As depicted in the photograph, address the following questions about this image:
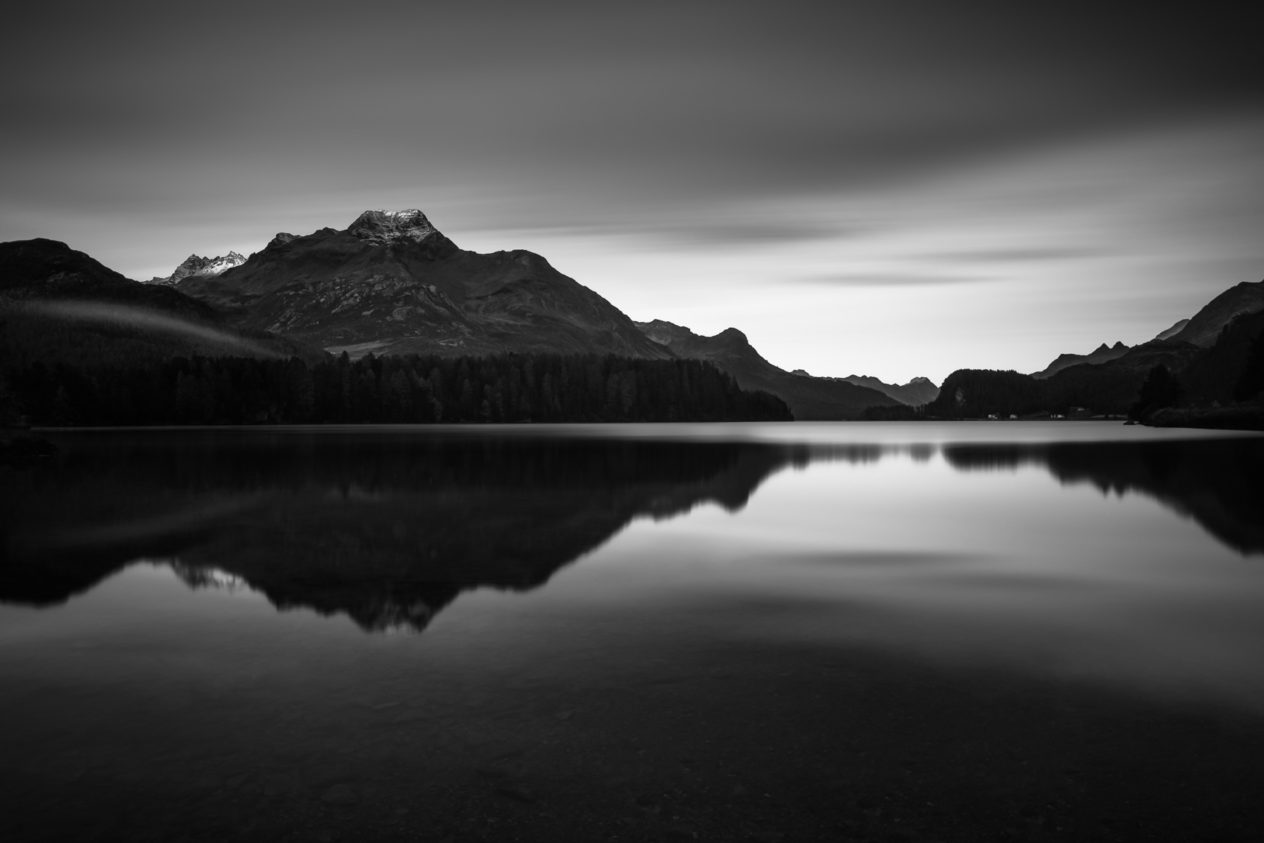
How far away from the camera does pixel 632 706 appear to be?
12594 millimetres

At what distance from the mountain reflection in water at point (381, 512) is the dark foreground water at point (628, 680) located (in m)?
0.28

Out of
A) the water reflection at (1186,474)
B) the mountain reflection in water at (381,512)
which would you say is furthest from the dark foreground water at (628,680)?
the water reflection at (1186,474)

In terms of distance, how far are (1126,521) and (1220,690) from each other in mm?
23877

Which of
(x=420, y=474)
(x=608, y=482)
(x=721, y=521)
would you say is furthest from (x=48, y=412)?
(x=721, y=521)

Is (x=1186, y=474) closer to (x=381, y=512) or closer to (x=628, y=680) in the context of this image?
(x=381, y=512)

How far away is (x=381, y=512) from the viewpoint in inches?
1447

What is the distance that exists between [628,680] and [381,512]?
83.0ft

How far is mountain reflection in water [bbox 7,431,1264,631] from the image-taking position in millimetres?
22703

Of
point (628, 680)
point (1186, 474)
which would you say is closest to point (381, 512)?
point (628, 680)

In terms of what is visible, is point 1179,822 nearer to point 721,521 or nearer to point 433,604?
point 433,604

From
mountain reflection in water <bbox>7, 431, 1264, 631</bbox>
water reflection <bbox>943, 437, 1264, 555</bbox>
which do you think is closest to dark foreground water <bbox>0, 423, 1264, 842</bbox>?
mountain reflection in water <bbox>7, 431, 1264, 631</bbox>

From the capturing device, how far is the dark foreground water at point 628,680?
9.41m

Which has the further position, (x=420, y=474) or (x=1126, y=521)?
(x=420, y=474)

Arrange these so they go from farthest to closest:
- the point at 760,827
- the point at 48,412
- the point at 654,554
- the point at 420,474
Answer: the point at 48,412 < the point at 420,474 < the point at 654,554 < the point at 760,827
